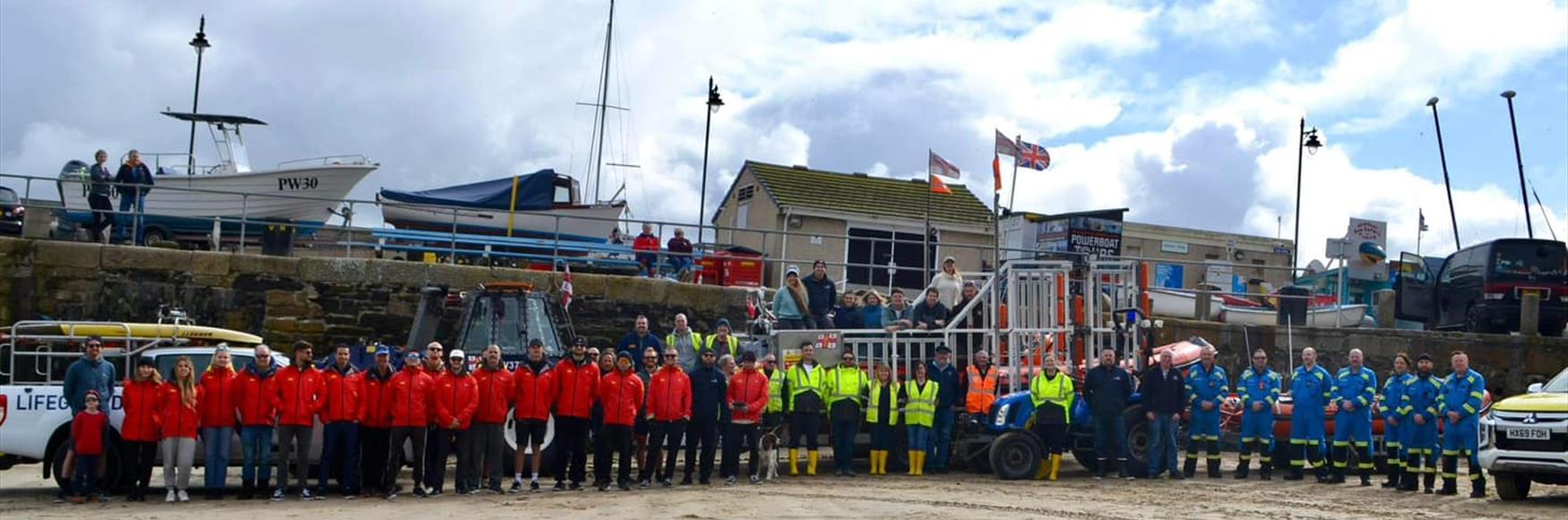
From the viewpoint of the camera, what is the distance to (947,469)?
16172 mm

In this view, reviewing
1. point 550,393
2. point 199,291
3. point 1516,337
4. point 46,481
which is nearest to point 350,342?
point 199,291

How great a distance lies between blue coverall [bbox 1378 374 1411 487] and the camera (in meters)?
14.7

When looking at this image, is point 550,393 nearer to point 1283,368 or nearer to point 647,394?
point 647,394

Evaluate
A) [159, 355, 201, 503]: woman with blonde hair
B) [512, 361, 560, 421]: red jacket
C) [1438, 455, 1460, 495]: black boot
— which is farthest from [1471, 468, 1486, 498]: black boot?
[159, 355, 201, 503]: woman with blonde hair

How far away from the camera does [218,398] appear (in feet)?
43.3

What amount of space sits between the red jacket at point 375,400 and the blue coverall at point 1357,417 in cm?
947

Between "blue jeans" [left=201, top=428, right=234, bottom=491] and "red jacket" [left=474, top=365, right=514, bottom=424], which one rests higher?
"red jacket" [left=474, top=365, right=514, bottom=424]

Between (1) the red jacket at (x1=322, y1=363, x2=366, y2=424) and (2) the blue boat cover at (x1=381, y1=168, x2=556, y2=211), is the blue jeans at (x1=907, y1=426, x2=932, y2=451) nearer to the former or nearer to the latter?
(1) the red jacket at (x1=322, y1=363, x2=366, y2=424)

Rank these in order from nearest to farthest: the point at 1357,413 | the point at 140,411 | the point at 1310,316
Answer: the point at 140,411 → the point at 1357,413 → the point at 1310,316

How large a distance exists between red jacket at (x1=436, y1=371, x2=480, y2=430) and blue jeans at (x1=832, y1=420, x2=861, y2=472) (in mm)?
4042

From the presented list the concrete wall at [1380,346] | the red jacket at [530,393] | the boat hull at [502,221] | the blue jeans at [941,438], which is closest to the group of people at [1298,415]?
the blue jeans at [941,438]

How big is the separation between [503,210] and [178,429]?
42.0ft

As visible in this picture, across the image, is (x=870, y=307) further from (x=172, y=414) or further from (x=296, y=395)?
(x=172, y=414)

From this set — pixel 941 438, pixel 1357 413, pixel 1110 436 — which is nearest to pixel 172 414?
pixel 941 438
